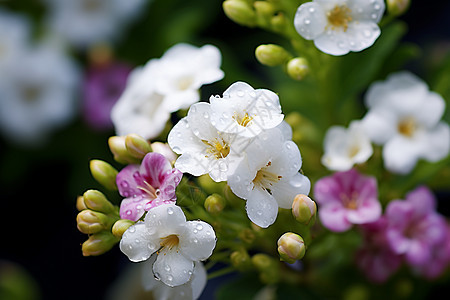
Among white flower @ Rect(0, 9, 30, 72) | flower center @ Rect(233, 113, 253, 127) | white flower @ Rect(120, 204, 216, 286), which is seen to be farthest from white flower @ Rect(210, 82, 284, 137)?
white flower @ Rect(0, 9, 30, 72)

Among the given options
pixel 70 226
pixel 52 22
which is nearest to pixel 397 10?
pixel 52 22

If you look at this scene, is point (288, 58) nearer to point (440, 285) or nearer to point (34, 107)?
point (440, 285)

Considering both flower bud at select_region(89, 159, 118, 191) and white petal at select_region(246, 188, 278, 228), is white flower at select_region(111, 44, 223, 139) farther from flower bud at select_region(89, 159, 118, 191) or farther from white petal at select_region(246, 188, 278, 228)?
white petal at select_region(246, 188, 278, 228)

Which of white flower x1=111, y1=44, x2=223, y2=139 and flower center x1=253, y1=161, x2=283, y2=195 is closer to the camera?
flower center x1=253, y1=161, x2=283, y2=195

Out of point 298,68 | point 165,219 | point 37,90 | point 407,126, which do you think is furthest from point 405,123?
point 37,90

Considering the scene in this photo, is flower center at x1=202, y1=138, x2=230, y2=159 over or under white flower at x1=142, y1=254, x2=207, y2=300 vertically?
over

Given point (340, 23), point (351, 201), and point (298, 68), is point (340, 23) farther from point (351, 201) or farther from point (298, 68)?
point (351, 201)

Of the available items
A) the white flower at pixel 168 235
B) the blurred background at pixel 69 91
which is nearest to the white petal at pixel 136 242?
the white flower at pixel 168 235
